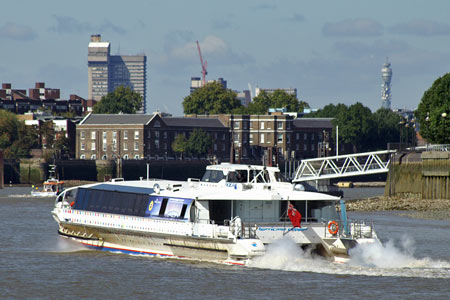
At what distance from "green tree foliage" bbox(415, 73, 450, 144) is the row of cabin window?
201 feet

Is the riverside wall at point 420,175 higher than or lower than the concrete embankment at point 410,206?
higher

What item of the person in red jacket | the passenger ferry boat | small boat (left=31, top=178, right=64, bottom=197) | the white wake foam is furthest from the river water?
small boat (left=31, top=178, right=64, bottom=197)

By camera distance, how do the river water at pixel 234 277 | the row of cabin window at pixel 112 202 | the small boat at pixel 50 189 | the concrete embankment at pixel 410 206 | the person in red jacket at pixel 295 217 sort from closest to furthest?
the river water at pixel 234 277, the person in red jacket at pixel 295 217, the row of cabin window at pixel 112 202, the concrete embankment at pixel 410 206, the small boat at pixel 50 189

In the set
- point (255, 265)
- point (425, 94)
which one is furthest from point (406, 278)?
point (425, 94)

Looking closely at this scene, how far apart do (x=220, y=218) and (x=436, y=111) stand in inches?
3072

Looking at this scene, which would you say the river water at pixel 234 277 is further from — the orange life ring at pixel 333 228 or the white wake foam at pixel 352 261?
the orange life ring at pixel 333 228

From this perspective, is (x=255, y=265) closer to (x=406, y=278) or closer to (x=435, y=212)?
(x=406, y=278)

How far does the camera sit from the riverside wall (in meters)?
100

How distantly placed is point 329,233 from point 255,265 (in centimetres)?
326

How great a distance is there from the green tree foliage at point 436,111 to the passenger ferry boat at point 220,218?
2437 inches

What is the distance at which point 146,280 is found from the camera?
42875 mm

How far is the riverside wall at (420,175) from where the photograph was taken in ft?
329

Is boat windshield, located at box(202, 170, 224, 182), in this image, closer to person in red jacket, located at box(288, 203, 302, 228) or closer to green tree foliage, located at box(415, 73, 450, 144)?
person in red jacket, located at box(288, 203, 302, 228)

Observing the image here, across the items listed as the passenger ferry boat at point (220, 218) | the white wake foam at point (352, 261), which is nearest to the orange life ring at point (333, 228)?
the passenger ferry boat at point (220, 218)
